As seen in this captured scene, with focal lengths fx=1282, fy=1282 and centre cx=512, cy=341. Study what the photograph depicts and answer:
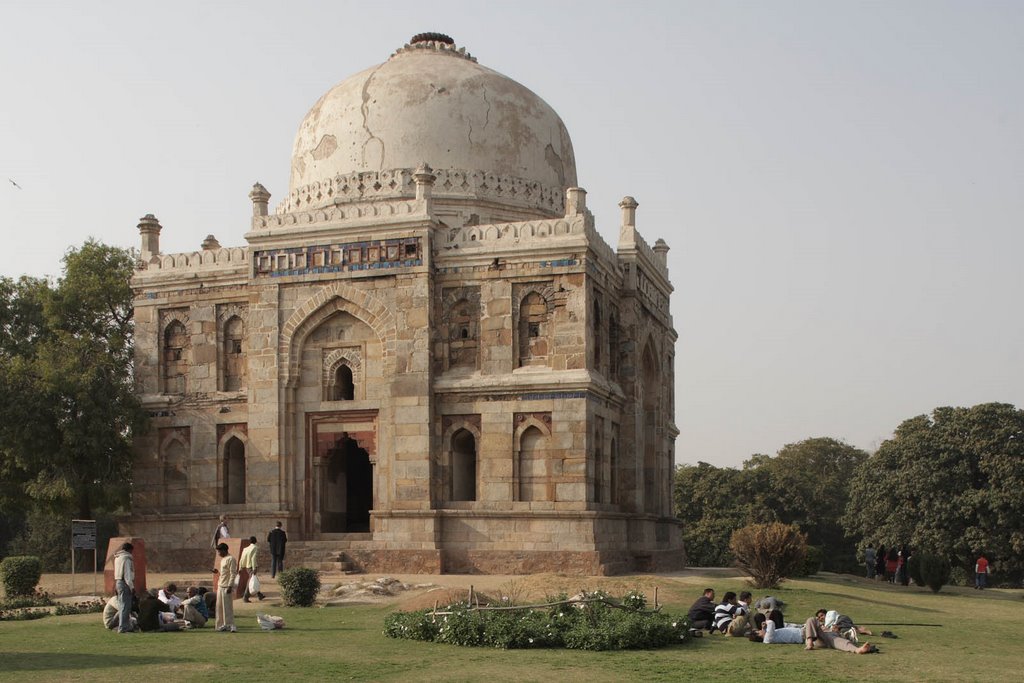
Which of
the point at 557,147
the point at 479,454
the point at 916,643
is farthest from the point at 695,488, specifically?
the point at 916,643

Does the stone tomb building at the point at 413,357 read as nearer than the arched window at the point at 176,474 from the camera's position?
Yes

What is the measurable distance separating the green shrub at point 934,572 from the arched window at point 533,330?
1003cm

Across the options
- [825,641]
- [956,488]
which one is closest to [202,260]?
[825,641]

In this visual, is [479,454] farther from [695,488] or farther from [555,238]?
[695,488]

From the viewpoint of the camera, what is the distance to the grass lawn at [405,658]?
1266 centimetres

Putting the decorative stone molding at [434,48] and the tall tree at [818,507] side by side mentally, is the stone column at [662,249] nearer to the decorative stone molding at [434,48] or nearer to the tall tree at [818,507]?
the decorative stone molding at [434,48]

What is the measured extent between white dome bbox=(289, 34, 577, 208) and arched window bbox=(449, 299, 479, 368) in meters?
3.60

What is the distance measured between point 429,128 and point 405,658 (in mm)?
18227

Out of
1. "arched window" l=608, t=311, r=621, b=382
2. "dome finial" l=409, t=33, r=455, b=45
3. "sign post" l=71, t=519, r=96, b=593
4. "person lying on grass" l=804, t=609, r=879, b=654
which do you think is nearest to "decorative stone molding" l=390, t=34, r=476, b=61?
"dome finial" l=409, t=33, r=455, b=45

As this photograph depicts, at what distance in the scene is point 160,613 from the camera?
1686cm

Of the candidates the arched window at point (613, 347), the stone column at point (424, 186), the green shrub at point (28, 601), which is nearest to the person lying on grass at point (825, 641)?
the green shrub at point (28, 601)

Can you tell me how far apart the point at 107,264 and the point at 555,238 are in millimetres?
13852

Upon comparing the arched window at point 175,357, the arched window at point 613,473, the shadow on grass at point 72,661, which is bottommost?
the shadow on grass at point 72,661

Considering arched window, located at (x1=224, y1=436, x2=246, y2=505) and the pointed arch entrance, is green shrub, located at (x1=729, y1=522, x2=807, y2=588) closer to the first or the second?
the pointed arch entrance
